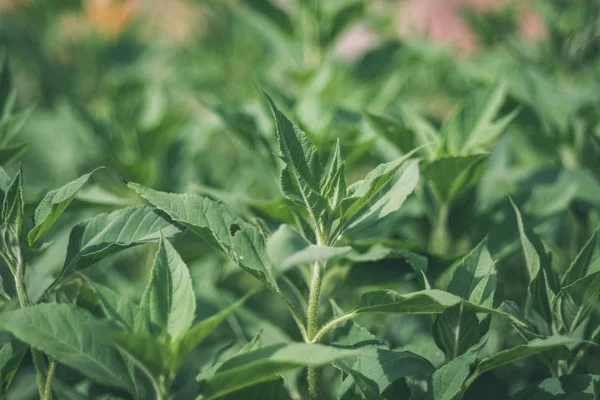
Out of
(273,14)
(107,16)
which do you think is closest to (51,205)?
(273,14)

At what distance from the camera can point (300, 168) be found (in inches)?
31.5

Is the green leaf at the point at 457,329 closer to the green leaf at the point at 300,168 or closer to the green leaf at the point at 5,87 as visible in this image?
the green leaf at the point at 300,168

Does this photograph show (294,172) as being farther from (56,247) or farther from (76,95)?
(76,95)

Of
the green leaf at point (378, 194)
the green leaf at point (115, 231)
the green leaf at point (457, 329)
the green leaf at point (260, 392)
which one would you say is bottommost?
the green leaf at point (260, 392)

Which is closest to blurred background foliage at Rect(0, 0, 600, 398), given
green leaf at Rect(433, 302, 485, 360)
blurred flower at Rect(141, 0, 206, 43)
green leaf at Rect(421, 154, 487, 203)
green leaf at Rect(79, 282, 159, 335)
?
green leaf at Rect(421, 154, 487, 203)

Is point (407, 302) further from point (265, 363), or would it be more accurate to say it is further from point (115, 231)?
point (115, 231)

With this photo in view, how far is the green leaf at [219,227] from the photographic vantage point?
0.77 metres

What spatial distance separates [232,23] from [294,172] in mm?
1831

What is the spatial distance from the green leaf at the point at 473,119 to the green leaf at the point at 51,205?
0.64 metres

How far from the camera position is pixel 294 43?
65.8 inches

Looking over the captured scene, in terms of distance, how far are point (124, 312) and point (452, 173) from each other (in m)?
0.59

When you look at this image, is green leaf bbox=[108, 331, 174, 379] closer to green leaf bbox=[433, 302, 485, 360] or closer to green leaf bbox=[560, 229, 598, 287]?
green leaf bbox=[433, 302, 485, 360]

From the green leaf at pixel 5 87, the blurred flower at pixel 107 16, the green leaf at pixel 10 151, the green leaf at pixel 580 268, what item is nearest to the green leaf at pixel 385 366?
the green leaf at pixel 580 268

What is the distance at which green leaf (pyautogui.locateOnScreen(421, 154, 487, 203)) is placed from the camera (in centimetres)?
101
